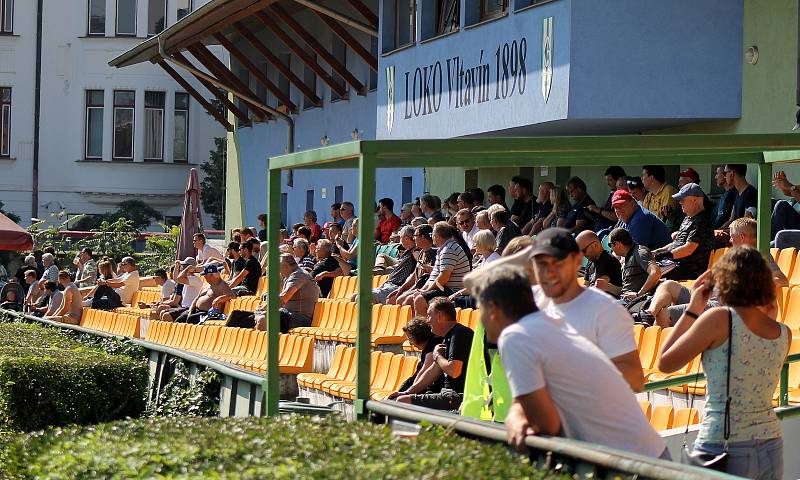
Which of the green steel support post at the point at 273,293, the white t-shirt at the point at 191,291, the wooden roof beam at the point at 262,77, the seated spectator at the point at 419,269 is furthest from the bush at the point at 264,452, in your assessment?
the wooden roof beam at the point at 262,77

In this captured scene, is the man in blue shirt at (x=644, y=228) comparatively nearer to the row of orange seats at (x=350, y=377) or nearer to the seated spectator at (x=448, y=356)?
the row of orange seats at (x=350, y=377)

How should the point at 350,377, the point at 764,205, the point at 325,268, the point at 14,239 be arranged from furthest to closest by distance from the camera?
1. the point at 14,239
2. the point at 325,268
3. the point at 350,377
4. the point at 764,205

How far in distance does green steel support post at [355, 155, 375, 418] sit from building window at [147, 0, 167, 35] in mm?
41305

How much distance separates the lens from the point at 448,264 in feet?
46.4

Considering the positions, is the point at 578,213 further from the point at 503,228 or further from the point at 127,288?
the point at 127,288

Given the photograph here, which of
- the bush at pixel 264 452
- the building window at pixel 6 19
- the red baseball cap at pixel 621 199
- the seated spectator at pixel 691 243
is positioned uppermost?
the building window at pixel 6 19

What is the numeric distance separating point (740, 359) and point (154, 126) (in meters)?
43.3

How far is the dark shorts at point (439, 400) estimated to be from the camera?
10.2m

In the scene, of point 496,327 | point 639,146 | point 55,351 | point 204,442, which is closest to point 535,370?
point 496,327

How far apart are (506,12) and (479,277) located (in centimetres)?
1400

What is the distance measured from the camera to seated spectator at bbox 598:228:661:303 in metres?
12.0

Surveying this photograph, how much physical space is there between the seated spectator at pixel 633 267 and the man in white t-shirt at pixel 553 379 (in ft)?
21.9

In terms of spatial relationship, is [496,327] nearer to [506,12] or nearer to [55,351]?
[55,351]

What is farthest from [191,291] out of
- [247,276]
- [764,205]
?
[764,205]
